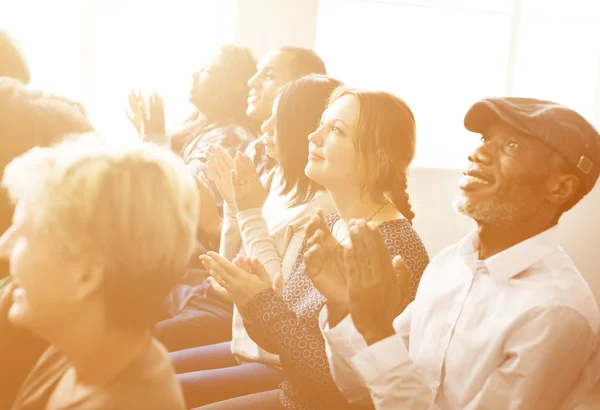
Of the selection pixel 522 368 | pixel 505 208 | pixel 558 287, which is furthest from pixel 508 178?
pixel 522 368

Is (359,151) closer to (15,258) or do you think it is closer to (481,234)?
(481,234)

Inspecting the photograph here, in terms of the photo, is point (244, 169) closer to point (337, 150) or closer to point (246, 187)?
point (246, 187)

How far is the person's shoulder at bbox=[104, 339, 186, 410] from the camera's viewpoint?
724 mm

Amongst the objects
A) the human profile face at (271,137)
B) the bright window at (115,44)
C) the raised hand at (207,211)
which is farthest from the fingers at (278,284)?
the bright window at (115,44)

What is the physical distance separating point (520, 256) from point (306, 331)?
0.40 metres

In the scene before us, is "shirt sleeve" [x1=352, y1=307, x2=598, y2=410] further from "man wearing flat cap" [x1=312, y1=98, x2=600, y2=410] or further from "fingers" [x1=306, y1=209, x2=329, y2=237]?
"fingers" [x1=306, y1=209, x2=329, y2=237]

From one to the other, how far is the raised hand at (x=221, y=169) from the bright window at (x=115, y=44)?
4.96ft

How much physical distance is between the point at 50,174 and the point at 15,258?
0.10 meters

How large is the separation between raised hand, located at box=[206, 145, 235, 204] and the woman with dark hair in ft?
0.90

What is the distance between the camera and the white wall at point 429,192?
3186mm

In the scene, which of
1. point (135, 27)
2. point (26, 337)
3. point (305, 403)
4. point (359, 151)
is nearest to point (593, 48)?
point (135, 27)

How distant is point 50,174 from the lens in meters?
0.73

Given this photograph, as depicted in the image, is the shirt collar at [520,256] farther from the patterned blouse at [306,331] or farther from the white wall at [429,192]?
the white wall at [429,192]

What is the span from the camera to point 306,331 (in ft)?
4.39
